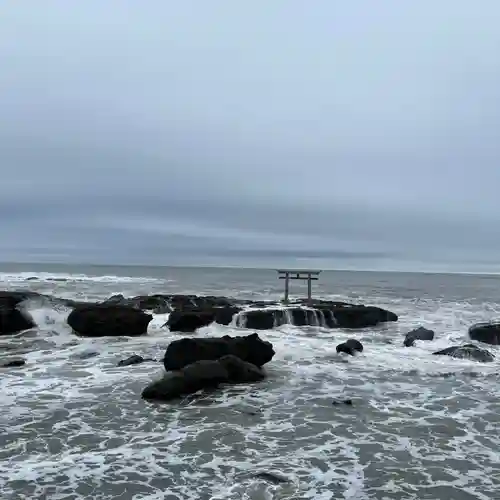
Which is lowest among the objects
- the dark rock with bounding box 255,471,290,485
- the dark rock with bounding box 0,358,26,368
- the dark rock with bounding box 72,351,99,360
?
the dark rock with bounding box 72,351,99,360

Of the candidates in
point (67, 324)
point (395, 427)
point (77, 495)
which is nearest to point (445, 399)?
point (395, 427)

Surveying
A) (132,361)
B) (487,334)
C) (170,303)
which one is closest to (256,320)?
(170,303)

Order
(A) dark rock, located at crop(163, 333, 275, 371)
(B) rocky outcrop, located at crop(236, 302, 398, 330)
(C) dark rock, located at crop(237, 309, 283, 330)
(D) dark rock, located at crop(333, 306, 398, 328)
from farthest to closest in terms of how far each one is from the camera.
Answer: (D) dark rock, located at crop(333, 306, 398, 328)
(B) rocky outcrop, located at crop(236, 302, 398, 330)
(C) dark rock, located at crop(237, 309, 283, 330)
(A) dark rock, located at crop(163, 333, 275, 371)

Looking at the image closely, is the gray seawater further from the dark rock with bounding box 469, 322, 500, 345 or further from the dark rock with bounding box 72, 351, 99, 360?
the dark rock with bounding box 469, 322, 500, 345

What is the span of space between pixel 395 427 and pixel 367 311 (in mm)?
19476

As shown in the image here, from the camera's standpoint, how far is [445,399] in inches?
496

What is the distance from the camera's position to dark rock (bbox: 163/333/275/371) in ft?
48.4

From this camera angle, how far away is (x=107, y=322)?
76.9 feet

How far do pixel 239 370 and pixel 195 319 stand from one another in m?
12.2

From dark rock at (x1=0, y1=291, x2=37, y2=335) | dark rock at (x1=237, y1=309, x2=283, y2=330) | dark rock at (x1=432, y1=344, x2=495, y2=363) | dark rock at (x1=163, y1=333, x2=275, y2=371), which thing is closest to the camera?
dark rock at (x1=163, y1=333, x2=275, y2=371)

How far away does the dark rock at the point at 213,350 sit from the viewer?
14.8 m

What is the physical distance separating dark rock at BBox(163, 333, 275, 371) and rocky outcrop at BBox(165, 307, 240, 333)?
9841mm

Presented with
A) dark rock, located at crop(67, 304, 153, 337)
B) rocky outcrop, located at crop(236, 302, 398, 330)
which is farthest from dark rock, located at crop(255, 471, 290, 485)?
rocky outcrop, located at crop(236, 302, 398, 330)

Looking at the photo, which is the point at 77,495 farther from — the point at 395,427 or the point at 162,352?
the point at 162,352
